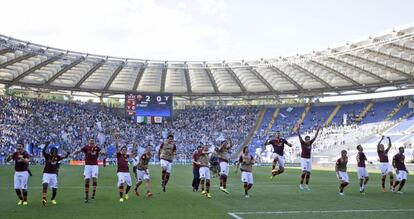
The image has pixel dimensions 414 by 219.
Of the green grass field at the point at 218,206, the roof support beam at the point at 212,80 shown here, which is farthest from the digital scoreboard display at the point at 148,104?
the green grass field at the point at 218,206

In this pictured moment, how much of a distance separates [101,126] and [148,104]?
9.45 metres

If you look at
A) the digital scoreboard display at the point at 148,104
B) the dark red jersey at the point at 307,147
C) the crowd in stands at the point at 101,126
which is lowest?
the dark red jersey at the point at 307,147

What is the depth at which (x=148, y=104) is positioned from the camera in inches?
2601

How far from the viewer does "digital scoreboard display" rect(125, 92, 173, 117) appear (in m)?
65.6

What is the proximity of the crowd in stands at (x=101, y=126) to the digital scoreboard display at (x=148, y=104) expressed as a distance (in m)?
4.49

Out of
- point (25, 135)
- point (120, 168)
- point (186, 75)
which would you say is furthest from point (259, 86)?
point (120, 168)

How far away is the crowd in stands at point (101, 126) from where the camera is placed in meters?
60.7

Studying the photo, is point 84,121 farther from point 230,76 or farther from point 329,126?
point 329,126

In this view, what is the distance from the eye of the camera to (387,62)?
5225 cm

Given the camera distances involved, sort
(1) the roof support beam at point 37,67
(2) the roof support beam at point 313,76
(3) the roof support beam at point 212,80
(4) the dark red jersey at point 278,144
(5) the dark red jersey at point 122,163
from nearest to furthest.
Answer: (5) the dark red jersey at point 122,163, (4) the dark red jersey at point 278,144, (1) the roof support beam at point 37,67, (2) the roof support beam at point 313,76, (3) the roof support beam at point 212,80

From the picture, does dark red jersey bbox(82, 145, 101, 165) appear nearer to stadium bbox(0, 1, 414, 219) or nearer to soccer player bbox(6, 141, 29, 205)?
soccer player bbox(6, 141, 29, 205)

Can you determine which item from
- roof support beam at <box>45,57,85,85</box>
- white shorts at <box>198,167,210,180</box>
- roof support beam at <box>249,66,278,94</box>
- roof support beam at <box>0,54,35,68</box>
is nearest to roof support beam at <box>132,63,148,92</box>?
roof support beam at <box>45,57,85,85</box>

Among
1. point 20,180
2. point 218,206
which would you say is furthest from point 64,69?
point 218,206

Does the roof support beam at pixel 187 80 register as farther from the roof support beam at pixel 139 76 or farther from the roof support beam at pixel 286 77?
the roof support beam at pixel 286 77
